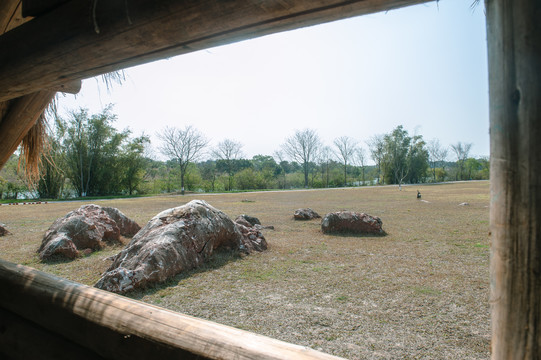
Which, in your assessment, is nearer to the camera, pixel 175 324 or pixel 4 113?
pixel 175 324

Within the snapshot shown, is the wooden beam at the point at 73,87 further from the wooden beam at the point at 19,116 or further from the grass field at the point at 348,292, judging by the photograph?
the grass field at the point at 348,292

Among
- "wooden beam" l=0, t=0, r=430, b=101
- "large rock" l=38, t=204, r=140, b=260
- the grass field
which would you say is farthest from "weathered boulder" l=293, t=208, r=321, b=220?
"wooden beam" l=0, t=0, r=430, b=101

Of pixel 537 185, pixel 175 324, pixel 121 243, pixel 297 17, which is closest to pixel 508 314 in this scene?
pixel 537 185

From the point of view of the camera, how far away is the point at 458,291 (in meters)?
3.96

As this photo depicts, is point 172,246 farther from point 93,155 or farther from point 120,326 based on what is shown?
point 93,155

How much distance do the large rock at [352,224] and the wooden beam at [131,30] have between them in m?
7.15

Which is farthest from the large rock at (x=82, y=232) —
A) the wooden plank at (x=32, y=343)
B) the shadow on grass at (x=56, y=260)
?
the wooden plank at (x=32, y=343)

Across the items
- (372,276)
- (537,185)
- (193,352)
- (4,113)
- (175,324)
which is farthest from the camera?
(372,276)

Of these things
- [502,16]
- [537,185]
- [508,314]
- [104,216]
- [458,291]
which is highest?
[502,16]

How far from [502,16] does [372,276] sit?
14.8ft

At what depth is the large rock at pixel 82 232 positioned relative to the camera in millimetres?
5757

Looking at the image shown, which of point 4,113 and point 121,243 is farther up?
point 4,113

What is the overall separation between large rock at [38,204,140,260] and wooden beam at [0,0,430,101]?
5.13m

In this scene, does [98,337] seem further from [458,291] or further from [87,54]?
[458,291]
